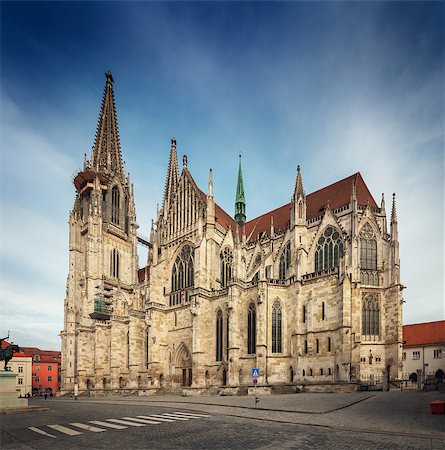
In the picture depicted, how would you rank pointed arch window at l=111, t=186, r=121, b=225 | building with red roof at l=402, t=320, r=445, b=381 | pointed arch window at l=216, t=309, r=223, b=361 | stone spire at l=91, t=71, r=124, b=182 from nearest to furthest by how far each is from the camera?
1. pointed arch window at l=216, t=309, r=223, b=361
2. building with red roof at l=402, t=320, r=445, b=381
3. pointed arch window at l=111, t=186, r=121, b=225
4. stone spire at l=91, t=71, r=124, b=182

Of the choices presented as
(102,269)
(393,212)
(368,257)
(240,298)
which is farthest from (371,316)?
(102,269)

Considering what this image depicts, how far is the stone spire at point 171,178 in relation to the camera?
4612 cm

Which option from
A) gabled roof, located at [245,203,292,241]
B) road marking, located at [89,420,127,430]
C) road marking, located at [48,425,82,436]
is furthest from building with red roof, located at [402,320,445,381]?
road marking, located at [48,425,82,436]

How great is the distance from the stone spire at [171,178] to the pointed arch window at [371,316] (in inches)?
975

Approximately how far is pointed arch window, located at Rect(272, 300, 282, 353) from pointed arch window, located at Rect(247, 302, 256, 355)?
1.72 m

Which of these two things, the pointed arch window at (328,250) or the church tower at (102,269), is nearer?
the pointed arch window at (328,250)

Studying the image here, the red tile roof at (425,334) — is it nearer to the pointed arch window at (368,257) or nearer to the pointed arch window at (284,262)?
the pointed arch window at (368,257)

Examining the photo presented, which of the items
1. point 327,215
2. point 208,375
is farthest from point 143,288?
point 327,215

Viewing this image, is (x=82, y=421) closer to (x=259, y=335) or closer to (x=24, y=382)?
(x=259, y=335)

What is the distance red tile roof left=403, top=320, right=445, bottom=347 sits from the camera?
152 feet

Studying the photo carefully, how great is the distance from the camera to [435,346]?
1799 inches

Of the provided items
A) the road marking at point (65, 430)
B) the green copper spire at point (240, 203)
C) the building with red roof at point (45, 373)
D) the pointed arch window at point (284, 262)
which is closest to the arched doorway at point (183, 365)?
the pointed arch window at point (284, 262)

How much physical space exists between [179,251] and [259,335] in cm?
1508

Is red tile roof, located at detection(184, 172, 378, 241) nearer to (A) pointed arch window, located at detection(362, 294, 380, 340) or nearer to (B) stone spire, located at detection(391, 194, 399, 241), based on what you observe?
(B) stone spire, located at detection(391, 194, 399, 241)
